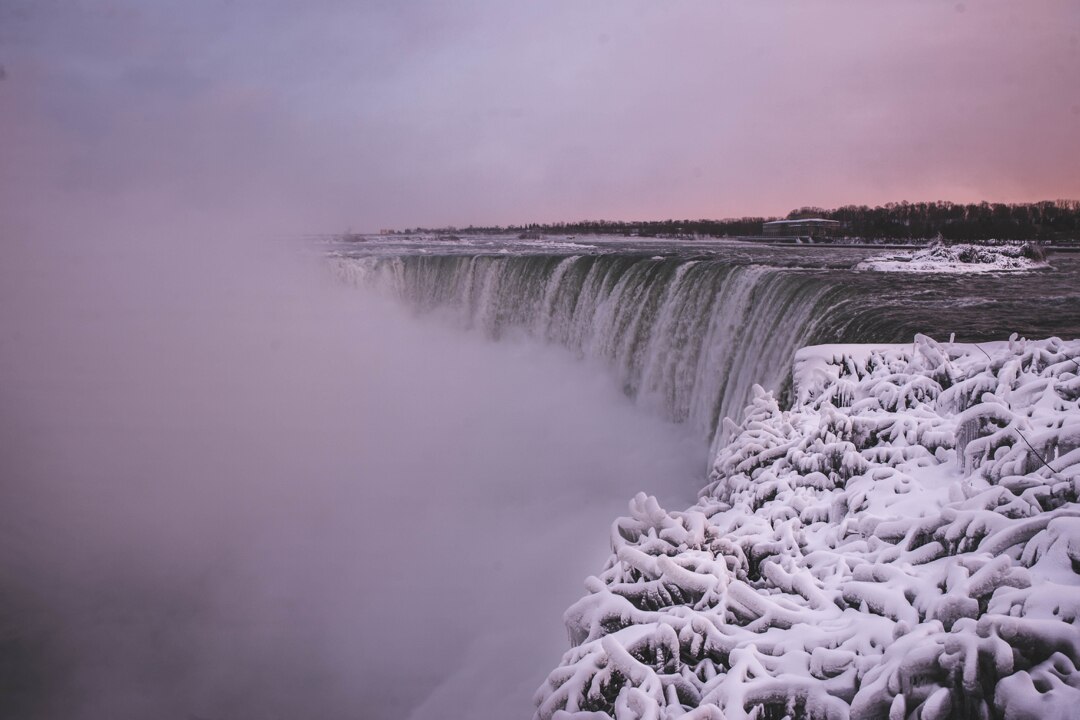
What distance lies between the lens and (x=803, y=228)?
54312mm

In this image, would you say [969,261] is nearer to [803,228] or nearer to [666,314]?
[666,314]

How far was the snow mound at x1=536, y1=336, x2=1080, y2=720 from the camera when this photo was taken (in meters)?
1.95

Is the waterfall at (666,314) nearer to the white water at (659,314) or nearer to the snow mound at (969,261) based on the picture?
the white water at (659,314)

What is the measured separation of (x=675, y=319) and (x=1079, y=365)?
1311cm

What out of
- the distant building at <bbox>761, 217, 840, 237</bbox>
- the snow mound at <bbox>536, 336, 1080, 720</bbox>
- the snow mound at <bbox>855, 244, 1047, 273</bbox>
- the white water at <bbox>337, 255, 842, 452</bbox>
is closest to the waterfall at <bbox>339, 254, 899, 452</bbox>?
the white water at <bbox>337, 255, 842, 452</bbox>

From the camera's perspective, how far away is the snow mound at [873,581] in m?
1.95

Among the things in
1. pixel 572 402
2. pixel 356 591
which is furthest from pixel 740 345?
pixel 356 591

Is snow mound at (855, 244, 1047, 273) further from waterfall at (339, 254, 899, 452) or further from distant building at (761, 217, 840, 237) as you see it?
distant building at (761, 217, 840, 237)

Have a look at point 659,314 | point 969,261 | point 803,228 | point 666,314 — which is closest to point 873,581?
point 666,314

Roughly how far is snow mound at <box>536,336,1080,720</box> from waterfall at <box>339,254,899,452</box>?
3.76 m

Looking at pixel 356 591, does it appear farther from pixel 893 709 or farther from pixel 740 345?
pixel 893 709

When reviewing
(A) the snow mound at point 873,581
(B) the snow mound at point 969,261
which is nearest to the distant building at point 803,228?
(B) the snow mound at point 969,261

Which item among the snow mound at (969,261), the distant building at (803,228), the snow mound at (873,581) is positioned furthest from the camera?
the distant building at (803,228)

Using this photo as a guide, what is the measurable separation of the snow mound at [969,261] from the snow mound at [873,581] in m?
15.6
